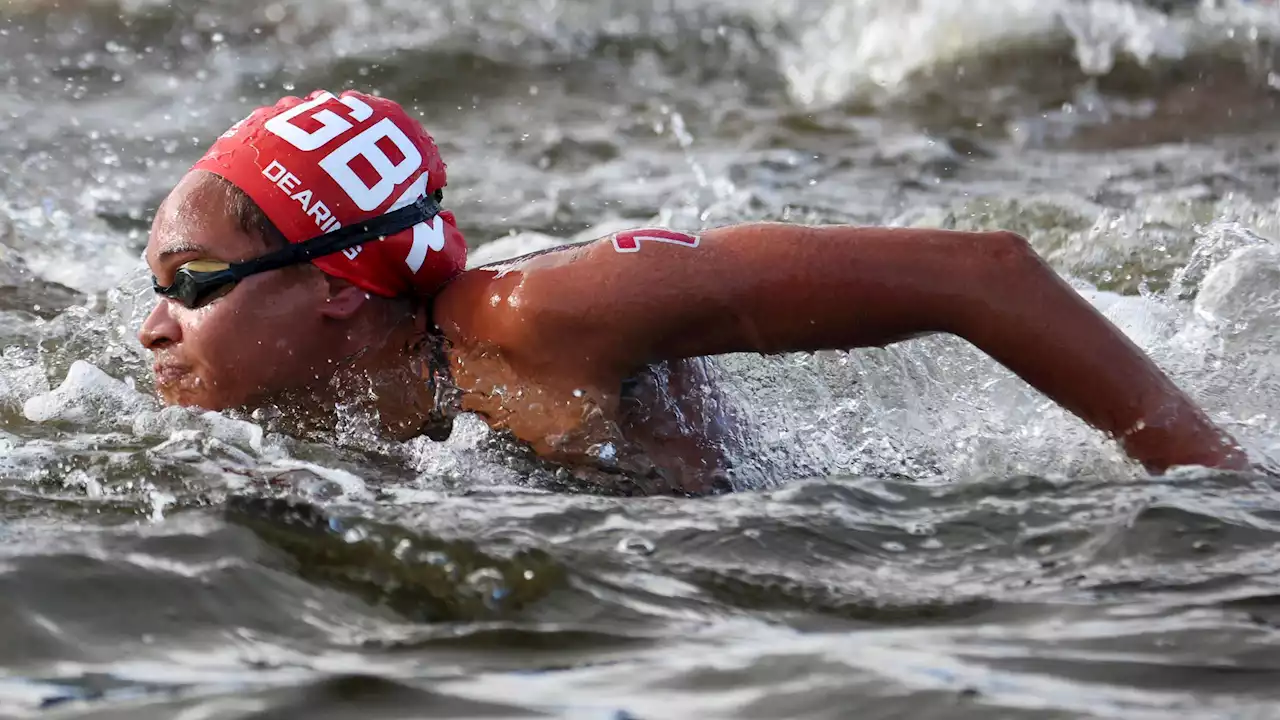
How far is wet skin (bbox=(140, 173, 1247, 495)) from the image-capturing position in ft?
11.1

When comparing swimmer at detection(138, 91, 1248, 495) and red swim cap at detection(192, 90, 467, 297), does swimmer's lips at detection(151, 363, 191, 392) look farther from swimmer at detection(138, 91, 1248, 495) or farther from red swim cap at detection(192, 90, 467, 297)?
red swim cap at detection(192, 90, 467, 297)

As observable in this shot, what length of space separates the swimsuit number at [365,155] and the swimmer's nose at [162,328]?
520 mm

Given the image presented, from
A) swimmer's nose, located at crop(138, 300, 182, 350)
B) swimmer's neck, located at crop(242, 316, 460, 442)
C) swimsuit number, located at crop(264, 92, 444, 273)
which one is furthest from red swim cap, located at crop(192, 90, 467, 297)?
swimmer's nose, located at crop(138, 300, 182, 350)

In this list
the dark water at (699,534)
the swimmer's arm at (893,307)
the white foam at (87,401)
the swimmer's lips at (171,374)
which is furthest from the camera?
the white foam at (87,401)

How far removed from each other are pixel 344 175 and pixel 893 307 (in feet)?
4.61

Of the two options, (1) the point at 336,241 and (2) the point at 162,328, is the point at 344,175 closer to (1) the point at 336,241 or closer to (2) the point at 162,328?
(1) the point at 336,241

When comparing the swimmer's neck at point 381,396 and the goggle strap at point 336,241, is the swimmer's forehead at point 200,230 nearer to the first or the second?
the goggle strap at point 336,241

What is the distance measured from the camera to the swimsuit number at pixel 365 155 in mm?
3846

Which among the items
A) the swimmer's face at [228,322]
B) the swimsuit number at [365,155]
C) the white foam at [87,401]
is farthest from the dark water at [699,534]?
the swimsuit number at [365,155]

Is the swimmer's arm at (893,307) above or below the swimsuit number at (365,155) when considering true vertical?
below

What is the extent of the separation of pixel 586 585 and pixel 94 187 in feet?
21.2

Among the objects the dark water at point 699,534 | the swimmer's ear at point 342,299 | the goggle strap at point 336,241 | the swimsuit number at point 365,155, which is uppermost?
the swimsuit number at point 365,155

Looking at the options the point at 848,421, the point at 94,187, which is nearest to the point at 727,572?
the point at 848,421

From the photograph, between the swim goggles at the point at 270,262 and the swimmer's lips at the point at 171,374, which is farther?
the swimmer's lips at the point at 171,374
